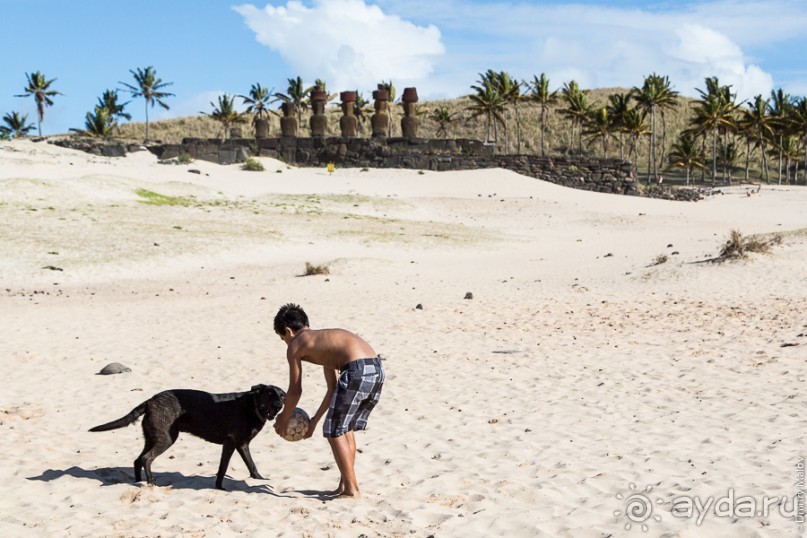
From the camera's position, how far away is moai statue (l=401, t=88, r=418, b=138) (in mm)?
50844

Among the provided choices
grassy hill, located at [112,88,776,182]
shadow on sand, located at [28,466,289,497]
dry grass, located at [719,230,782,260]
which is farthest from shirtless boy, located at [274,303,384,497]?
grassy hill, located at [112,88,776,182]

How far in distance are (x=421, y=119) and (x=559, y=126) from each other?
1425 cm

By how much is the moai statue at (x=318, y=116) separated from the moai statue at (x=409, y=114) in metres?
4.90

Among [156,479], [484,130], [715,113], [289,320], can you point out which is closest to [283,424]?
[289,320]

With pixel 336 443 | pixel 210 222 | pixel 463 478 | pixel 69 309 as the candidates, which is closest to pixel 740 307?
pixel 463 478

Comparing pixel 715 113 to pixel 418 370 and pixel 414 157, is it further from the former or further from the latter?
pixel 418 370

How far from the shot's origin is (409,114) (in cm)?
5141

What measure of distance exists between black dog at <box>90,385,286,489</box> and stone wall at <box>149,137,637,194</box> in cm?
4079

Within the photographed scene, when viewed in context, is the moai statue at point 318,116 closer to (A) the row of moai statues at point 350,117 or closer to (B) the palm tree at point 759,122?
(A) the row of moai statues at point 350,117

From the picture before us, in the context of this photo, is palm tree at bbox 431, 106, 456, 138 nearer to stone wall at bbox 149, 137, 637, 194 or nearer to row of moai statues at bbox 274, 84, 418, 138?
row of moai statues at bbox 274, 84, 418, 138

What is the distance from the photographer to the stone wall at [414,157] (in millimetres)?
46750

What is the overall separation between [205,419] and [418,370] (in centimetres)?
504

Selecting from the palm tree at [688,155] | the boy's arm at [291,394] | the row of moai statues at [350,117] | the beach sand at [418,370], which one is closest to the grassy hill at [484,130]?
the palm tree at [688,155]

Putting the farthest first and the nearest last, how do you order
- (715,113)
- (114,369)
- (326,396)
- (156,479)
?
(715,113) → (114,369) → (156,479) → (326,396)
